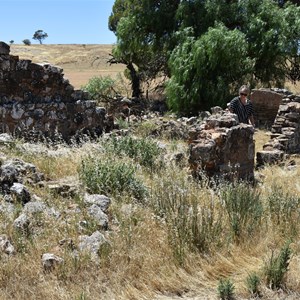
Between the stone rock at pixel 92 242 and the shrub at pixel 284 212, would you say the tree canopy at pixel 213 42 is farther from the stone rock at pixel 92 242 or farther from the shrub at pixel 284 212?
the stone rock at pixel 92 242

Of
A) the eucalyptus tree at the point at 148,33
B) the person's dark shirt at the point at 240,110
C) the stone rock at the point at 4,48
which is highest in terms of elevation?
the eucalyptus tree at the point at 148,33

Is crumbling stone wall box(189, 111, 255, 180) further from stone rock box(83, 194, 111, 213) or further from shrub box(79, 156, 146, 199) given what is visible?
stone rock box(83, 194, 111, 213)

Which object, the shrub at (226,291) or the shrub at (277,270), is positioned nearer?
the shrub at (226,291)

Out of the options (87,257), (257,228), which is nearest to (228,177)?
(257,228)

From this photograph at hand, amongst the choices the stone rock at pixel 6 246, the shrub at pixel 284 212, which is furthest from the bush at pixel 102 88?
the stone rock at pixel 6 246

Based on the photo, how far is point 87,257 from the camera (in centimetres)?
423

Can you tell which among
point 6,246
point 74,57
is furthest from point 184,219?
point 74,57

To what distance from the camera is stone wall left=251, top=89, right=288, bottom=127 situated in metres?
15.5

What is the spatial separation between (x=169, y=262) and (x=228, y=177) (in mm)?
3432

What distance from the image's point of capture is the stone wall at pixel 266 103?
15.5 meters

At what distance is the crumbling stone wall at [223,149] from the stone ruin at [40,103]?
3344 millimetres

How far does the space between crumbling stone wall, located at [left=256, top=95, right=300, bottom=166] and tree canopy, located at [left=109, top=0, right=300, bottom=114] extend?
11.7 ft

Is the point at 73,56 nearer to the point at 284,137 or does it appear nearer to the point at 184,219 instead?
the point at 284,137

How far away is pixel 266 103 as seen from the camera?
51.7 ft
